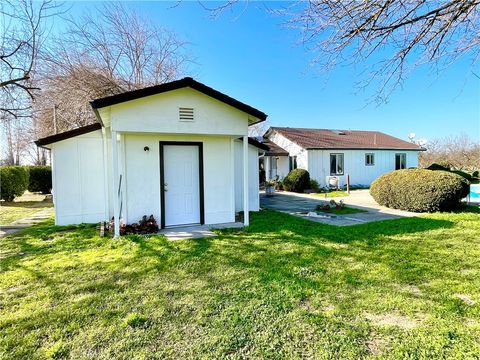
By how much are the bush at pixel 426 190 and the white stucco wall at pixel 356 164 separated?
9023 mm

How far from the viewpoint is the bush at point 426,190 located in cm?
886

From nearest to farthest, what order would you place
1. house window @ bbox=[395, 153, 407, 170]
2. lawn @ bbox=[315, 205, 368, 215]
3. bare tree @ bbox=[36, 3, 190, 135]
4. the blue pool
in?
lawn @ bbox=[315, 205, 368, 215] < the blue pool < bare tree @ bbox=[36, 3, 190, 135] < house window @ bbox=[395, 153, 407, 170]

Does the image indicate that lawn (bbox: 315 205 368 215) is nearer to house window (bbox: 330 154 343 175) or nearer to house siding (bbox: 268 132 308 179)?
house siding (bbox: 268 132 308 179)

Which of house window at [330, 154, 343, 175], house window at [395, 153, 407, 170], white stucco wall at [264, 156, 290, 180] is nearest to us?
house window at [330, 154, 343, 175]

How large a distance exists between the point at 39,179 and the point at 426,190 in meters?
20.4

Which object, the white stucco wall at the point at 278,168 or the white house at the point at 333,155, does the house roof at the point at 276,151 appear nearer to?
the white house at the point at 333,155

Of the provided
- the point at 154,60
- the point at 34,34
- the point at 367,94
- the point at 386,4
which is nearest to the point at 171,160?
the point at 367,94

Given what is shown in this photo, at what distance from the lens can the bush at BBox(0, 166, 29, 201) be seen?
13.8m

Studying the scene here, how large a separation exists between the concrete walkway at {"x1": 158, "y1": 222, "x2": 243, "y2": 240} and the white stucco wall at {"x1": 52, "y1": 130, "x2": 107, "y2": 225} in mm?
2915

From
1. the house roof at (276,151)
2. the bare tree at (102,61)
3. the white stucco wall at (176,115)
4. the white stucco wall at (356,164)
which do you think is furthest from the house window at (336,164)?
the white stucco wall at (176,115)

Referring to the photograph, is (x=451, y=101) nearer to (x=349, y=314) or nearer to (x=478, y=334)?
(x=478, y=334)

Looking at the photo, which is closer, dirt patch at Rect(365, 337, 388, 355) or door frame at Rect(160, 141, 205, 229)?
dirt patch at Rect(365, 337, 388, 355)

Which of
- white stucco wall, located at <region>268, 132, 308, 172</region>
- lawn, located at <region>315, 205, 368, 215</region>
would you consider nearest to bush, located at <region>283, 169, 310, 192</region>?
white stucco wall, located at <region>268, 132, 308, 172</region>

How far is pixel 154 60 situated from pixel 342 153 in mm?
14409
